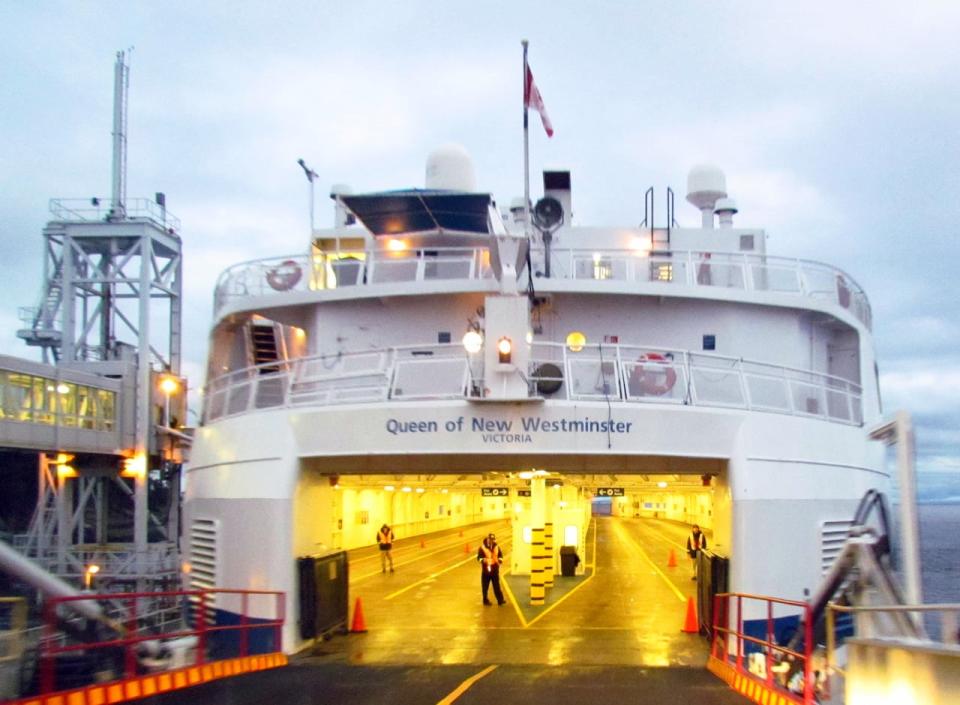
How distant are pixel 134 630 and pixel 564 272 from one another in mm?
10696

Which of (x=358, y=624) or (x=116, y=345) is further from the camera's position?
(x=116, y=345)

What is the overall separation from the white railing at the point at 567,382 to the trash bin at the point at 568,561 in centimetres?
1067

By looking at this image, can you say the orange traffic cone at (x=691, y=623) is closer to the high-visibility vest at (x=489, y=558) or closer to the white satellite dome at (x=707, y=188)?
the high-visibility vest at (x=489, y=558)

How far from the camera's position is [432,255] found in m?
20.7

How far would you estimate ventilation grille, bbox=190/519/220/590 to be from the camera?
50.5ft

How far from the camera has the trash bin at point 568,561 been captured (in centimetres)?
2697

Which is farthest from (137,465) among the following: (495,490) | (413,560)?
(495,490)

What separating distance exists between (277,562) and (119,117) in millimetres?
39806

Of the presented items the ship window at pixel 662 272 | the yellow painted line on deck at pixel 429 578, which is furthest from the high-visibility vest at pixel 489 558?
the ship window at pixel 662 272

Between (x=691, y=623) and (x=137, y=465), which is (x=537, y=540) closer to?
(x=691, y=623)

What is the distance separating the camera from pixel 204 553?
15914 mm

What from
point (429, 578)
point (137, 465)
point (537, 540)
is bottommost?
point (429, 578)

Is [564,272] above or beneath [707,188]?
beneath

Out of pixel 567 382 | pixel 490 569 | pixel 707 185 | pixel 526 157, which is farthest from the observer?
pixel 707 185
